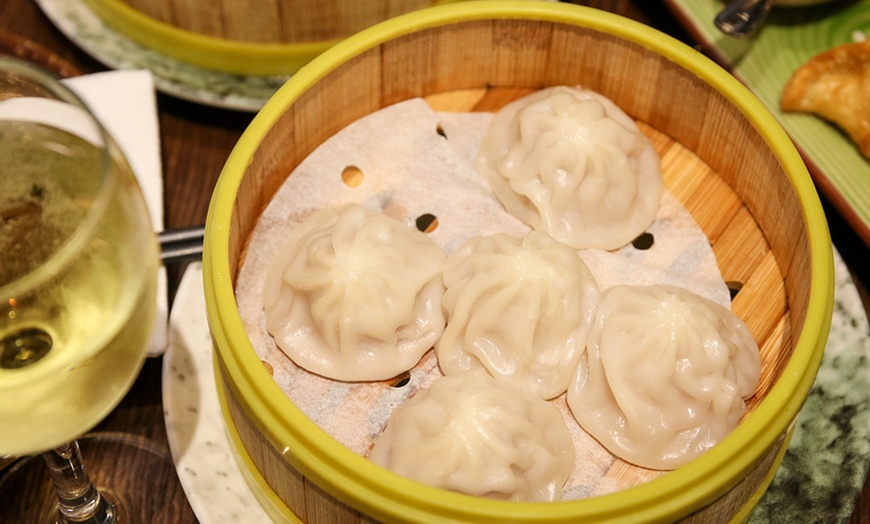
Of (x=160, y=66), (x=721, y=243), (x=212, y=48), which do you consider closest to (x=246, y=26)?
(x=212, y=48)

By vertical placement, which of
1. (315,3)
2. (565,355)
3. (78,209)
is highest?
(78,209)

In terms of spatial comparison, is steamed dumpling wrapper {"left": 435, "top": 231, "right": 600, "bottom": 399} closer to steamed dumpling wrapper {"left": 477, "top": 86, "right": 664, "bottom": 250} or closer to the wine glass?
steamed dumpling wrapper {"left": 477, "top": 86, "right": 664, "bottom": 250}

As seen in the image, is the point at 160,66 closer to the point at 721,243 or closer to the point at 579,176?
the point at 579,176

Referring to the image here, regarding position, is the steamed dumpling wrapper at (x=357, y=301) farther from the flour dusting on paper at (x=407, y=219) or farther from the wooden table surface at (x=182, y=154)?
the wooden table surface at (x=182, y=154)

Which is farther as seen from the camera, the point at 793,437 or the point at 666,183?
the point at 666,183

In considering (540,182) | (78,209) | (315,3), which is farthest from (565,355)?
(315,3)

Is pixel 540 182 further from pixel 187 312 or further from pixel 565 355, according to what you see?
pixel 187 312
